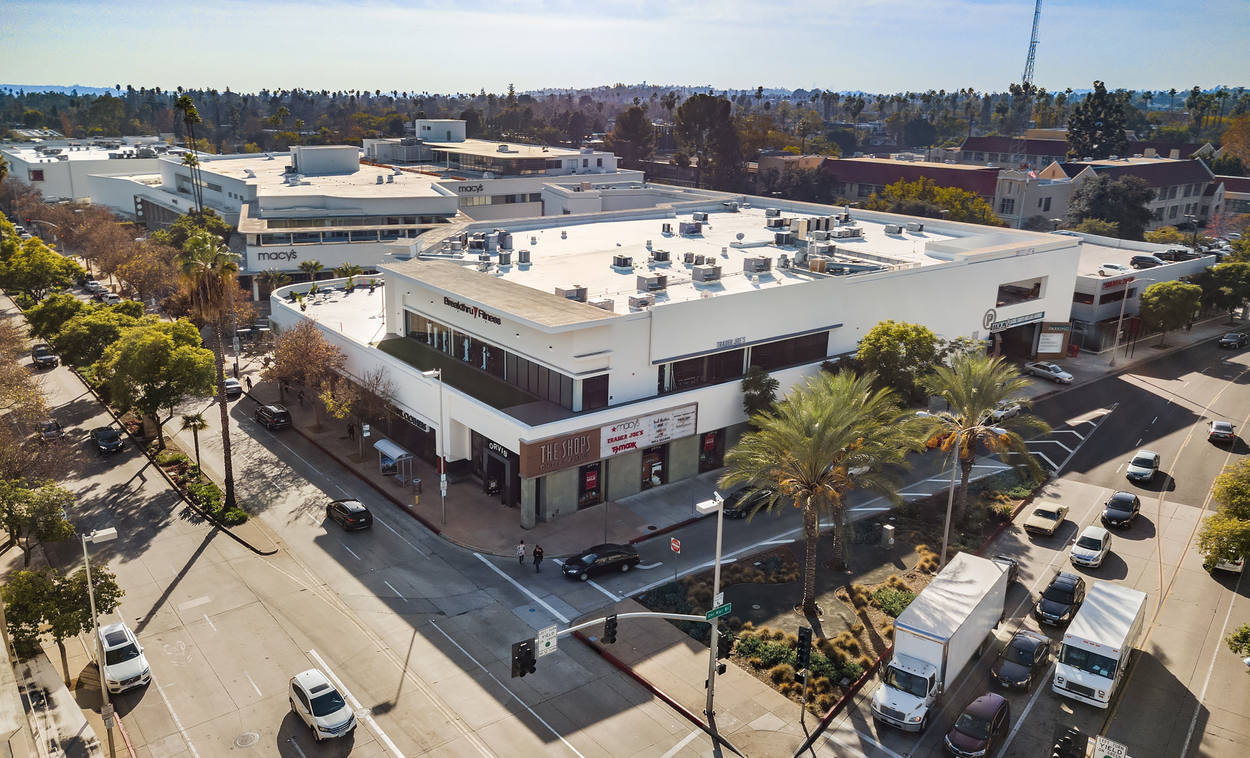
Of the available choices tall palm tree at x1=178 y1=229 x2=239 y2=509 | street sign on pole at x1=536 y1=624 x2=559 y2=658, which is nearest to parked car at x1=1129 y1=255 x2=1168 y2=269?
street sign on pole at x1=536 y1=624 x2=559 y2=658

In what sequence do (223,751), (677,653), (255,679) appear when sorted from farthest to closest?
1. (677,653)
2. (255,679)
3. (223,751)

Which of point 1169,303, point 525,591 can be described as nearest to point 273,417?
point 525,591

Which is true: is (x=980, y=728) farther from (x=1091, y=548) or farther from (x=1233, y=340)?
(x=1233, y=340)

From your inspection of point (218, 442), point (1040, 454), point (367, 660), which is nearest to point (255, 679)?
point (367, 660)

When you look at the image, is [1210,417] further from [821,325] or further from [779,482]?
[779,482]

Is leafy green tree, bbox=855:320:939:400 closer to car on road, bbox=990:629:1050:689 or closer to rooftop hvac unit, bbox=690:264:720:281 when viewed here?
rooftop hvac unit, bbox=690:264:720:281
